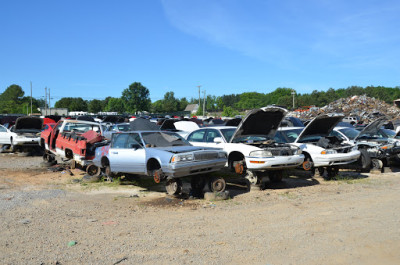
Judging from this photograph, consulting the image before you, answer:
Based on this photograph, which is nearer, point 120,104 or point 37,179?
point 37,179

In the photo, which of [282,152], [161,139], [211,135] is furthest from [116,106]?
[282,152]

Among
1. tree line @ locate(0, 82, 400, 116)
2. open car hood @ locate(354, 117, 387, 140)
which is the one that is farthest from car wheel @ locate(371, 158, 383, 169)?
tree line @ locate(0, 82, 400, 116)

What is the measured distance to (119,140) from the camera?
9.91 metres

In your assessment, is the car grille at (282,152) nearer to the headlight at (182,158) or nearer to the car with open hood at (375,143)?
the headlight at (182,158)

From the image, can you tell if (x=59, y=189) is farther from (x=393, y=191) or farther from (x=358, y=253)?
(x=393, y=191)

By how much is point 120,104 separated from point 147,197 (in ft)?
352

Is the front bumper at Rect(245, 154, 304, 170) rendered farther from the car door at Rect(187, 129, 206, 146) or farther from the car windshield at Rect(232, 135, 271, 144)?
the car door at Rect(187, 129, 206, 146)

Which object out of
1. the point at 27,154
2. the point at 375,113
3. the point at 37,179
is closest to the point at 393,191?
the point at 37,179

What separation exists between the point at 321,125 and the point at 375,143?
2.23 meters

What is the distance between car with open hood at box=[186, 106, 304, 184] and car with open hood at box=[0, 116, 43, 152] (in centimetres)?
958

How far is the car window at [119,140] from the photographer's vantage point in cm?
972

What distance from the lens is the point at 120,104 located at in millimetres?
112812

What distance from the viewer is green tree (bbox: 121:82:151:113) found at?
105 m

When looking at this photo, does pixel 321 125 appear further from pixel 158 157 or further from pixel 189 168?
pixel 158 157
